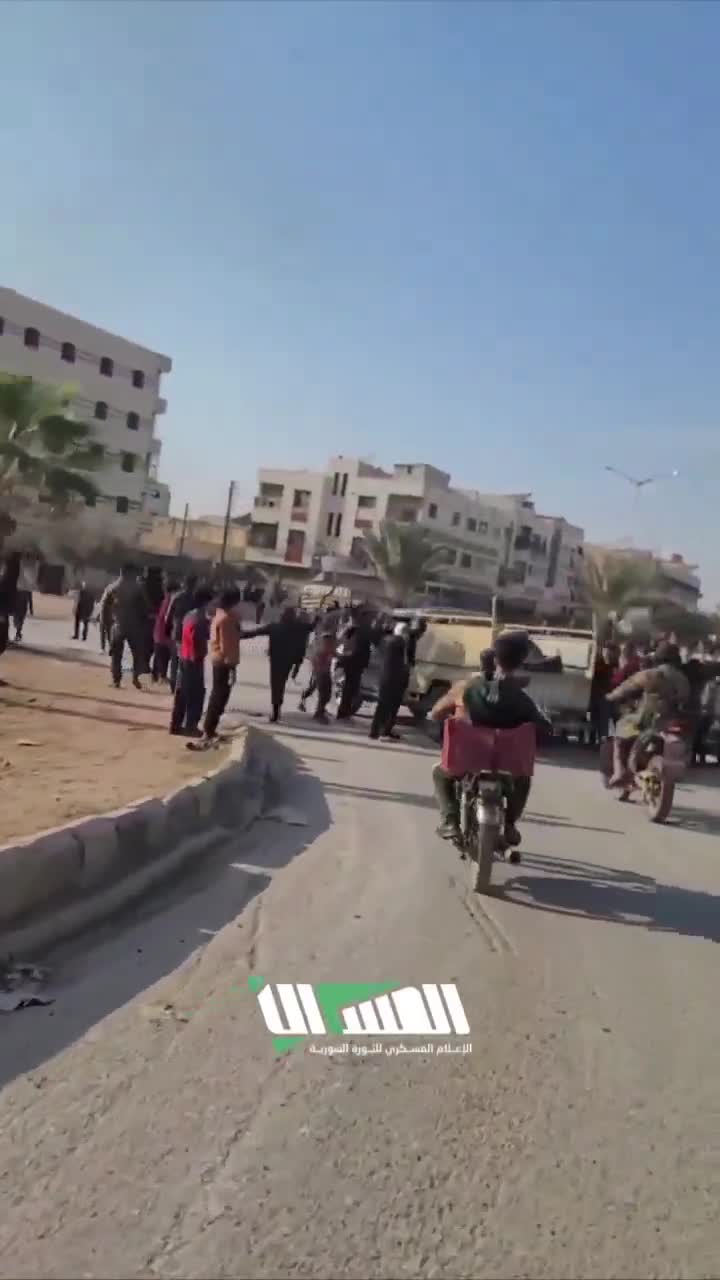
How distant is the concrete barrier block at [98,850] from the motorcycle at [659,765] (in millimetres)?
6043

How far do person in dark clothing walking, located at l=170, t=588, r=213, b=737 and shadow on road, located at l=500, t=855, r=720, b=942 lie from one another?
184 inches

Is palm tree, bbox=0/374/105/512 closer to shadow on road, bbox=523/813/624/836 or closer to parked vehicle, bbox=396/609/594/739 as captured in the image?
parked vehicle, bbox=396/609/594/739

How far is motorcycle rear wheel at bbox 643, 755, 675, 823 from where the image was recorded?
11.2 m

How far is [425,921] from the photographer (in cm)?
645

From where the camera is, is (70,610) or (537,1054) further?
(70,610)

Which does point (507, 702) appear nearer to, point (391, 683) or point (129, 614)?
point (391, 683)

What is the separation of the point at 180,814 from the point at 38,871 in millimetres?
2255

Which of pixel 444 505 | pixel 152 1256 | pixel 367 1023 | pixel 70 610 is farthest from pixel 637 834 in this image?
pixel 444 505

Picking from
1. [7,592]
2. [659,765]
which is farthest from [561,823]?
[7,592]

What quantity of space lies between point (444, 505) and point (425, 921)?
68571 mm

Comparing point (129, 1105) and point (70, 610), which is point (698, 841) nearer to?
point (129, 1105)

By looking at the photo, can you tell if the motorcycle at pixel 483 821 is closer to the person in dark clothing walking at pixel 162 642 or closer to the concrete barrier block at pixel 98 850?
the concrete barrier block at pixel 98 850

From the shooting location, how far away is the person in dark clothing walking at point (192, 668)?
1199 cm

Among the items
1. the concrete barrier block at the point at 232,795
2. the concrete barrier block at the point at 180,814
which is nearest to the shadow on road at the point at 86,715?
the concrete barrier block at the point at 232,795
